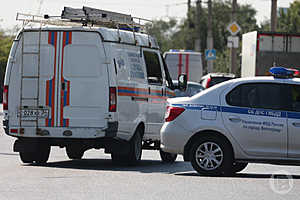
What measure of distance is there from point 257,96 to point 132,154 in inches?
113

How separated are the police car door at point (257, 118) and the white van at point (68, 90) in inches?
85.2

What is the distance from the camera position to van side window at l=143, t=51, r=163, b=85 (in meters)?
15.9

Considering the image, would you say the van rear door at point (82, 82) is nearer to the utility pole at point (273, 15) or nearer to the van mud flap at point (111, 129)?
the van mud flap at point (111, 129)

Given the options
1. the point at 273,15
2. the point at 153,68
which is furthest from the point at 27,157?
the point at 273,15

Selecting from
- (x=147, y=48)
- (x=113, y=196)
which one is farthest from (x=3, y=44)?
(x=113, y=196)

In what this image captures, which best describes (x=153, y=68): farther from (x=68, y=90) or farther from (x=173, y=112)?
(x=173, y=112)

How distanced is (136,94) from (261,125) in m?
3.01

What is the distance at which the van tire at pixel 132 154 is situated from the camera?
48.3 ft

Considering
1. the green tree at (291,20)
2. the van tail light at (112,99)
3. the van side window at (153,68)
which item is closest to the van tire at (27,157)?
the van tail light at (112,99)

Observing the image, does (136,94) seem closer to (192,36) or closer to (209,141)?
(209,141)

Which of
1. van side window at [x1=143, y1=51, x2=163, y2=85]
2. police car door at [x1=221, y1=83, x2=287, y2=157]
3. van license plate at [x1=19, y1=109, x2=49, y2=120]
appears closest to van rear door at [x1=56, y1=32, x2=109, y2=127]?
van license plate at [x1=19, y1=109, x2=49, y2=120]

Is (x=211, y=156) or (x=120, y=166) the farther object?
(x=120, y=166)

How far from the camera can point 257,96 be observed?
506 inches

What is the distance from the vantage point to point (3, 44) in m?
64.3
